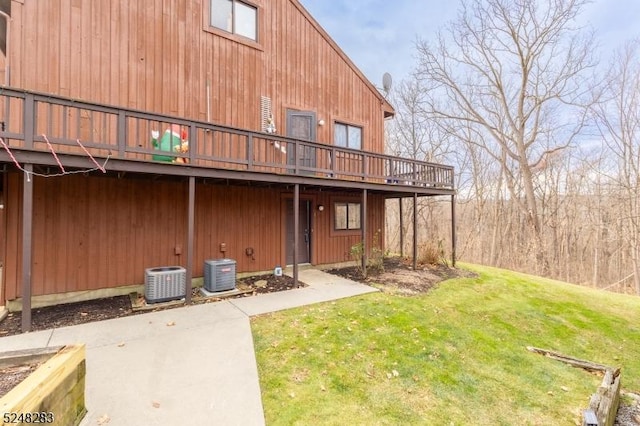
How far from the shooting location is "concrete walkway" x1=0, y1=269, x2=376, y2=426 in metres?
2.66

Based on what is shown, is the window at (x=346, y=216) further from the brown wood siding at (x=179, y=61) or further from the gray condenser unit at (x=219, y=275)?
the gray condenser unit at (x=219, y=275)

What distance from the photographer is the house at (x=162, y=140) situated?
519 cm

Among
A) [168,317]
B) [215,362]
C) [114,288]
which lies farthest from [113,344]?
[114,288]

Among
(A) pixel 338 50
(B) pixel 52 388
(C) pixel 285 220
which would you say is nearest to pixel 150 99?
(C) pixel 285 220

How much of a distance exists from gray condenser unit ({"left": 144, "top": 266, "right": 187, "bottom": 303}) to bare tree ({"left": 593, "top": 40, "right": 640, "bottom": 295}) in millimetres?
18501

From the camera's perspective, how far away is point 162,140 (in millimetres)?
5930

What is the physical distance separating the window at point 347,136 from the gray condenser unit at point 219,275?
528 centimetres

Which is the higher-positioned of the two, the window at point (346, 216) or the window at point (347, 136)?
the window at point (347, 136)

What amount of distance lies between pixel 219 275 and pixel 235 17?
257 inches

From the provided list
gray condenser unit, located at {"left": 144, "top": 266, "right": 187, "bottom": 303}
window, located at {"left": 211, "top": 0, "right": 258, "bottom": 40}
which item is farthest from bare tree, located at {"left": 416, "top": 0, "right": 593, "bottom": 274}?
gray condenser unit, located at {"left": 144, "top": 266, "right": 187, "bottom": 303}

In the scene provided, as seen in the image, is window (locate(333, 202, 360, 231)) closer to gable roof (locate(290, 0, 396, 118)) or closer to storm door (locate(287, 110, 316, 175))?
storm door (locate(287, 110, 316, 175))

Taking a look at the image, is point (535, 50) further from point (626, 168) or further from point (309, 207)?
point (309, 207)

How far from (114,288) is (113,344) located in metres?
2.63

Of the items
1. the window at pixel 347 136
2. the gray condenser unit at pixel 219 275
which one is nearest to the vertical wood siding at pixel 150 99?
the window at pixel 347 136
